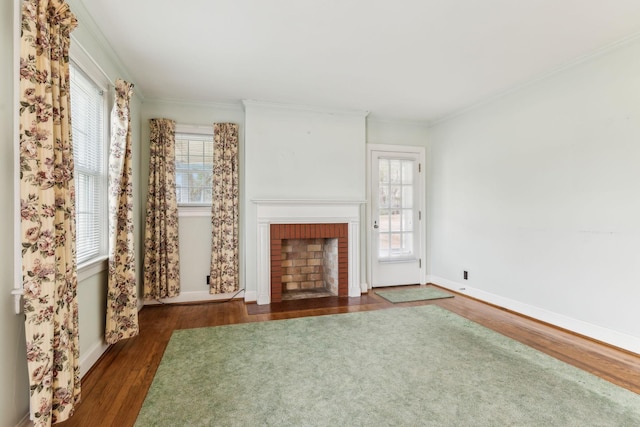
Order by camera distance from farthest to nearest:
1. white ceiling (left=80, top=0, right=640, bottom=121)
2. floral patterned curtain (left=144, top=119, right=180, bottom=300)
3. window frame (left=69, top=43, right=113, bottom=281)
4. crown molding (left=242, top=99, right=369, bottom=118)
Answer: crown molding (left=242, top=99, right=369, bottom=118) → floral patterned curtain (left=144, top=119, right=180, bottom=300) → window frame (left=69, top=43, right=113, bottom=281) → white ceiling (left=80, top=0, right=640, bottom=121)

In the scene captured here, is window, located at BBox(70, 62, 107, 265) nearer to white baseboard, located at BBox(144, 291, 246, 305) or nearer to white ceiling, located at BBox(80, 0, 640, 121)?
white ceiling, located at BBox(80, 0, 640, 121)

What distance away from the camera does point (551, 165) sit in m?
3.22

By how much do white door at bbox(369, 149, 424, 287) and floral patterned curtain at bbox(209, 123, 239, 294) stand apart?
2.02 m

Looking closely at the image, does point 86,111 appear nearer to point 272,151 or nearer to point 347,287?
point 272,151

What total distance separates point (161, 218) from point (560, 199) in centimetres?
443

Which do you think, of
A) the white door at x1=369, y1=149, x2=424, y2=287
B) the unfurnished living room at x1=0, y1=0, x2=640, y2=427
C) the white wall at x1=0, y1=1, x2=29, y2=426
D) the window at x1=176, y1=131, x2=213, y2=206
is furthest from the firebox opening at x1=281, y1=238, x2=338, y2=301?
the white wall at x1=0, y1=1, x2=29, y2=426

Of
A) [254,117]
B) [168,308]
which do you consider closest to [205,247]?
[168,308]

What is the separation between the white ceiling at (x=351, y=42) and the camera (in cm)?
219

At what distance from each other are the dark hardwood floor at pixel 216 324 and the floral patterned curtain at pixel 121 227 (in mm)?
286

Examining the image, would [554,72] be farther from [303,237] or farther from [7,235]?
[7,235]

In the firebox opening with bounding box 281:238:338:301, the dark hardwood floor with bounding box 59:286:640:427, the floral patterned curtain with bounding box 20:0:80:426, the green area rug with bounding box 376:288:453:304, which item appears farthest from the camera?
the firebox opening with bounding box 281:238:338:301

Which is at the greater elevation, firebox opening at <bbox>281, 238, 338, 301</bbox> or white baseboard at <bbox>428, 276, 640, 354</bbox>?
firebox opening at <bbox>281, 238, 338, 301</bbox>

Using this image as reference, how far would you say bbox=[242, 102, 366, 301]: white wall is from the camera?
160 inches

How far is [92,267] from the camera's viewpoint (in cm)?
237
